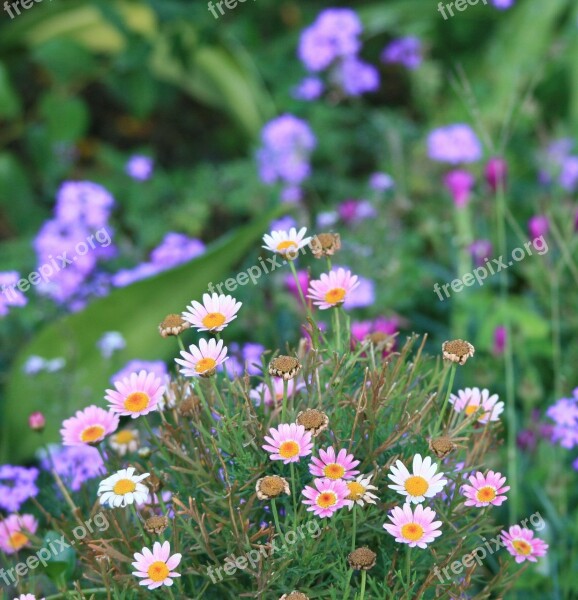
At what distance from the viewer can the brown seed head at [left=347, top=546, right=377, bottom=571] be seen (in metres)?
0.92

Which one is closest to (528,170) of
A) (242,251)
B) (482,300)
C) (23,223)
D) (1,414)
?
(482,300)

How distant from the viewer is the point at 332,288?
1104mm

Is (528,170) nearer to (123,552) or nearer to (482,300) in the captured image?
(482,300)

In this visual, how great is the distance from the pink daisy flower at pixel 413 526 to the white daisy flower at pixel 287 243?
12.7 inches

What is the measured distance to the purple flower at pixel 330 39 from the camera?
103 inches

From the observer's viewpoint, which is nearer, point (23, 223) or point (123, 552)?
point (123, 552)

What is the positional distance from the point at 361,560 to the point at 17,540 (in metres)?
0.51

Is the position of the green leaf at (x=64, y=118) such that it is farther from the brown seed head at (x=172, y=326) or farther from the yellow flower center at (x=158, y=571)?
the yellow flower center at (x=158, y=571)

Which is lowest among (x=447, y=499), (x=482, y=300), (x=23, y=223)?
(x=447, y=499)

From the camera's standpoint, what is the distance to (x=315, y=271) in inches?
88.6

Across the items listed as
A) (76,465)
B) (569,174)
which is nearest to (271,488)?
(76,465)

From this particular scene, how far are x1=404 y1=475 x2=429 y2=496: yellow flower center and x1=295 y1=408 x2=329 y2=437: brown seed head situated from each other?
0.35 feet

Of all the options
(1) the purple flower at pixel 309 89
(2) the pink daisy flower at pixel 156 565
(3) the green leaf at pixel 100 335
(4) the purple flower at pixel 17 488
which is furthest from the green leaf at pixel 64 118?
(2) the pink daisy flower at pixel 156 565

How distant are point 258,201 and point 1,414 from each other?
2.85 feet
